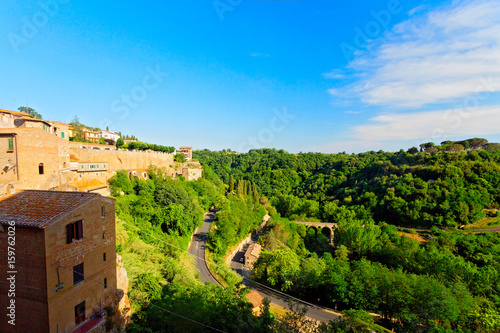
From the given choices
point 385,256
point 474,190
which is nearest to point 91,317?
point 385,256

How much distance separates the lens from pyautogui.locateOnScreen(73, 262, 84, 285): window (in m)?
7.94

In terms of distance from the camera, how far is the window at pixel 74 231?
766 centimetres

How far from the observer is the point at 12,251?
23.2ft

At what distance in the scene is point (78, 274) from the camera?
8.12 metres

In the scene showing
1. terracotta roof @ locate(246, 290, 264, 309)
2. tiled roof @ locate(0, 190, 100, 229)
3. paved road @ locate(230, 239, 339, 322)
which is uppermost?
tiled roof @ locate(0, 190, 100, 229)

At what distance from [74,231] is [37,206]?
1.50 meters

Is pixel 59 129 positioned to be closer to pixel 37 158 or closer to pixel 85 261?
pixel 37 158

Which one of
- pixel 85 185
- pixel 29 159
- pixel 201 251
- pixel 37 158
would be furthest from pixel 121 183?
pixel 201 251

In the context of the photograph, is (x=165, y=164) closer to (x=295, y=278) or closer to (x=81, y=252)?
(x=295, y=278)

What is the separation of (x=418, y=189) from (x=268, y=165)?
213ft

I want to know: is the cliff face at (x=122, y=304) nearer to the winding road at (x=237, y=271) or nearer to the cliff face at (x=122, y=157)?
the winding road at (x=237, y=271)

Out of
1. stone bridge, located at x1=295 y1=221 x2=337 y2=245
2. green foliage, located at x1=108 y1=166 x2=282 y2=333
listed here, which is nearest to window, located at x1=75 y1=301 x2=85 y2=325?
green foliage, located at x1=108 y1=166 x2=282 y2=333

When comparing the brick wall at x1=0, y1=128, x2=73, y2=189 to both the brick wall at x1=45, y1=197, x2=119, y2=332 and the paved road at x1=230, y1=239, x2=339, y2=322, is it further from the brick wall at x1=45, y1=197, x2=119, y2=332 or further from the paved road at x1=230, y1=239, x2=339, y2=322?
the paved road at x1=230, y1=239, x2=339, y2=322

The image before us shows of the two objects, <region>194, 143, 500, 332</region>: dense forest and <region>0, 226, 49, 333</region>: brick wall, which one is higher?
<region>0, 226, 49, 333</region>: brick wall
